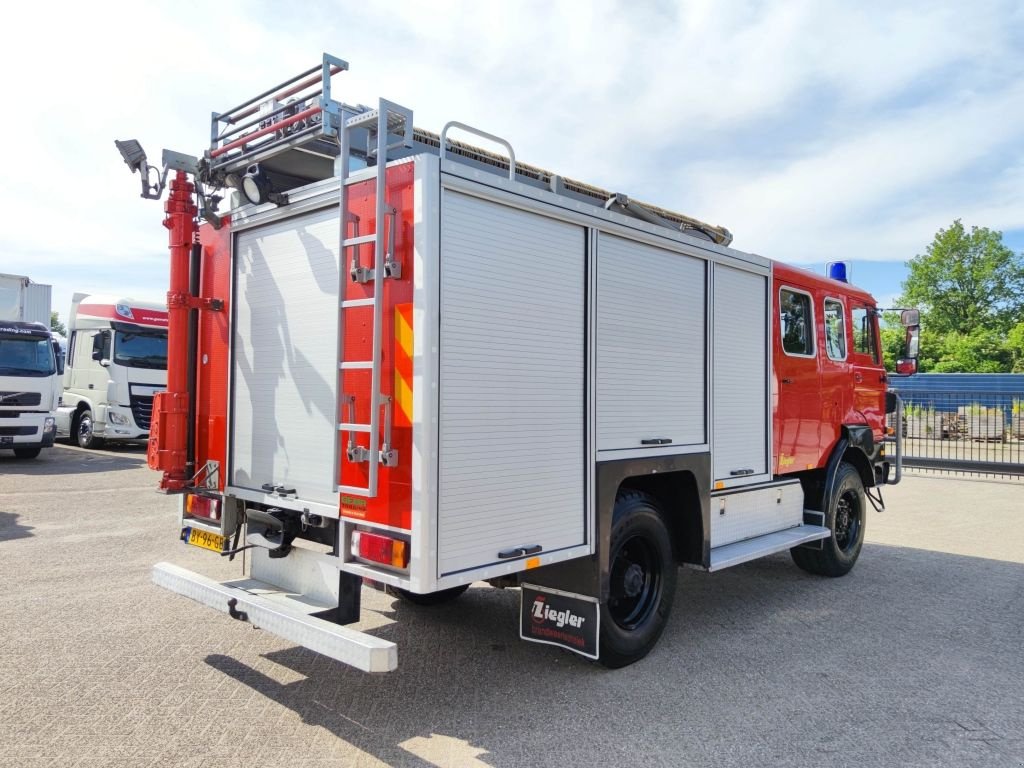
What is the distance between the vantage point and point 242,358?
15.1 feet

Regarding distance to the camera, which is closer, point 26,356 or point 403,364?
point 403,364

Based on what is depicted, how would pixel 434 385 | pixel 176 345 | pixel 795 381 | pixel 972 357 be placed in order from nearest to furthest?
1. pixel 434 385
2. pixel 176 345
3. pixel 795 381
4. pixel 972 357

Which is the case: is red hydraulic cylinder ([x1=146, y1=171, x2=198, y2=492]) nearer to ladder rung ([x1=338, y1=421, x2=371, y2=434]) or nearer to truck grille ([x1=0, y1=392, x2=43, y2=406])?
ladder rung ([x1=338, y1=421, x2=371, y2=434])

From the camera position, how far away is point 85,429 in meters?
17.5

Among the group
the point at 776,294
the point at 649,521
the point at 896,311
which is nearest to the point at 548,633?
the point at 649,521

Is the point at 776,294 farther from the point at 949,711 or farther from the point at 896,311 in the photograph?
the point at 949,711

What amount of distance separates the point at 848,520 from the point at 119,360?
1454cm

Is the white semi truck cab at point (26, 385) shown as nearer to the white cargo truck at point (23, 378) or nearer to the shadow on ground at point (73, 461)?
Answer: the white cargo truck at point (23, 378)

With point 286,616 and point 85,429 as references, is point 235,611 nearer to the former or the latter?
point 286,616

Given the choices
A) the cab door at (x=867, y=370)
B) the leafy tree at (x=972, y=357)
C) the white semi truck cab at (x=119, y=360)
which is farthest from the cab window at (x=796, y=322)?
the leafy tree at (x=972, y=357)

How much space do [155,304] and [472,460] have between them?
15.3 meters

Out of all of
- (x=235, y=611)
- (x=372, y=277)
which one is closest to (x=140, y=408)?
(x=235, y=611)

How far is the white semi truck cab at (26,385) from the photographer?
46.5 ft

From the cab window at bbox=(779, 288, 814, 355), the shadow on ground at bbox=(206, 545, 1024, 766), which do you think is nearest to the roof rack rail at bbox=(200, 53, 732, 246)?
the cab window at bbox=(779, 288, 814, 355)
